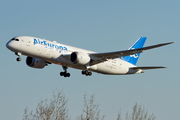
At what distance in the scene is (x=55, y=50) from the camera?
48.8m

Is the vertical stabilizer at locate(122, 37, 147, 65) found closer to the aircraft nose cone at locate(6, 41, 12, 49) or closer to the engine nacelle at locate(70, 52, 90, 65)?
the engine nacelle at locate(70, 52, 90, 65)

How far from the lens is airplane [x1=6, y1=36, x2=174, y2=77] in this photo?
155ft

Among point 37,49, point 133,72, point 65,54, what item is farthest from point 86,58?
point 133,72

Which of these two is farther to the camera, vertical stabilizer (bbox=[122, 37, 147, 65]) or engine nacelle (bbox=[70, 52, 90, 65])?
vertical stabilizer (bbox=[122, 37, 147, 65])

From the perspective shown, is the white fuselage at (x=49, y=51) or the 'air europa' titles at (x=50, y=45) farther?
the 'air europa' titles at (x=50, y=45)

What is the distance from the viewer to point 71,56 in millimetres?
49375

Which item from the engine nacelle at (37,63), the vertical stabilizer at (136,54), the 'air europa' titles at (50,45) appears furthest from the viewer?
Result: the vertical stabilizer at (136,54)

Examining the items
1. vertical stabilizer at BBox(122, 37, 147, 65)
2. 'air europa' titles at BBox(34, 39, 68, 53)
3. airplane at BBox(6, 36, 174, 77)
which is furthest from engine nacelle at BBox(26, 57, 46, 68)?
vertical stabilizer at BBox(122, 37, 147, 65)

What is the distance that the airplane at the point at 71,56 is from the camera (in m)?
47.2

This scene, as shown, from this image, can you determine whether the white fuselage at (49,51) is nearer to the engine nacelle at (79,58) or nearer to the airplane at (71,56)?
the airplane at (71,56)

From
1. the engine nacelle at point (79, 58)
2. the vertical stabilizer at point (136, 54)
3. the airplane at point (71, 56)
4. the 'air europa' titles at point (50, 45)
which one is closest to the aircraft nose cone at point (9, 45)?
the airplane at point (71, 56)

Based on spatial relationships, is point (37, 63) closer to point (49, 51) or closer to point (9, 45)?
point (49, 51)

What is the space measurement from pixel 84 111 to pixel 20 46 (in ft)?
41.8

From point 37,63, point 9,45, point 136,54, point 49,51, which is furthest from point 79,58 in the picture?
point 136,54
